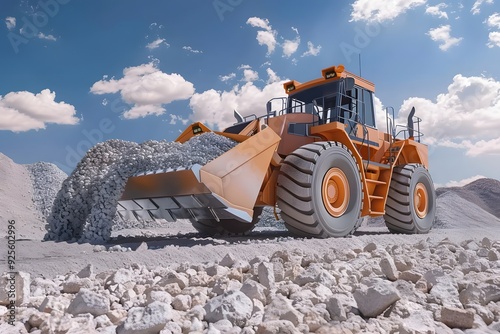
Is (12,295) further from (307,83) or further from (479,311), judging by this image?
(307,83)

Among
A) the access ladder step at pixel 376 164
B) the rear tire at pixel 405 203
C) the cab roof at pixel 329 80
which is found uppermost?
the cab roof at pixel 329 80

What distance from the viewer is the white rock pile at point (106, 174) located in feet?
18.1

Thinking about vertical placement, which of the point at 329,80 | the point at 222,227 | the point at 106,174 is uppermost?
the point at 329,80

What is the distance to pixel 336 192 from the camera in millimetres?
6703

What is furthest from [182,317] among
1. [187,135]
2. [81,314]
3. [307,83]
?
[307,83]

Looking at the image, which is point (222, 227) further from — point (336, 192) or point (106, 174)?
point (106, 174)

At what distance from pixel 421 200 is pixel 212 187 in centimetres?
599

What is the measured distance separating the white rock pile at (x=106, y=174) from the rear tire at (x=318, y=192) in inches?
36.8

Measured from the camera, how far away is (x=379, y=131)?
8688 millimetres

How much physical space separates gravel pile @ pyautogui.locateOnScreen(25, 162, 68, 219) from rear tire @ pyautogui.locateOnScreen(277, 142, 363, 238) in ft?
35.5

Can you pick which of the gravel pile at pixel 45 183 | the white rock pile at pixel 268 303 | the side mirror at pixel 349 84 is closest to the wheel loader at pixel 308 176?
the side mirror at pixel 349 84

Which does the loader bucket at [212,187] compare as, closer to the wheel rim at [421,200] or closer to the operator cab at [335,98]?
the operator cab at [335,98]

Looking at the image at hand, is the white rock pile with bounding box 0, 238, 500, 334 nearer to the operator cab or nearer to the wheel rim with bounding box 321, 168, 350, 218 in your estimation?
the wheel rim with bounding box 321, 168, 350, 218

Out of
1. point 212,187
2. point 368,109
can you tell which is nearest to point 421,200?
point 368,109
